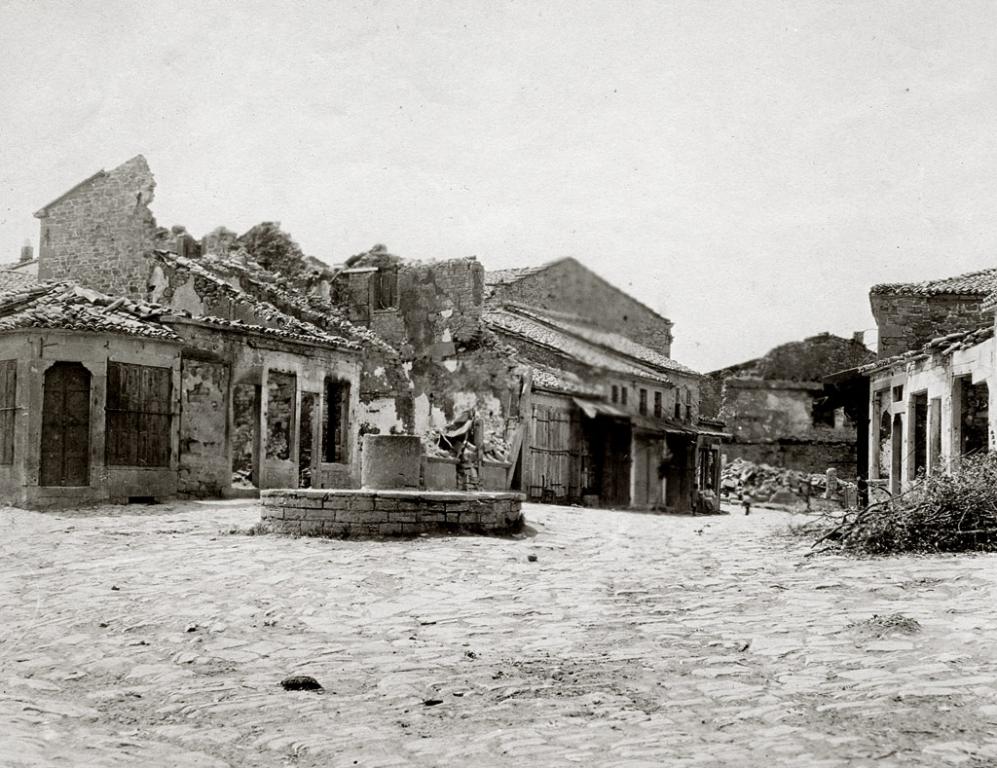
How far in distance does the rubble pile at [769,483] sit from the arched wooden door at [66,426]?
2514 cm

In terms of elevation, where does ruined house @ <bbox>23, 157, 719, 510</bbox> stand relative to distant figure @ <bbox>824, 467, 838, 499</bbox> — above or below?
above

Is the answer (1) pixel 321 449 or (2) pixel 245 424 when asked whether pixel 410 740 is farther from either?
(2) pixel 245 424

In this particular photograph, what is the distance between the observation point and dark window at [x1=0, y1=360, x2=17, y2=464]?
16.0 meters

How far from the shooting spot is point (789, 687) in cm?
592

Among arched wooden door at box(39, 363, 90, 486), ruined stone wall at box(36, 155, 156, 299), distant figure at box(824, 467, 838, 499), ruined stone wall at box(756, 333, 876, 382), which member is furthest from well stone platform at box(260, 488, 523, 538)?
ruined stone wall at box(756, 333, 876, 382)

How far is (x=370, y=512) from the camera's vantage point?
12086mm

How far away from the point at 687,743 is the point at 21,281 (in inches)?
1152

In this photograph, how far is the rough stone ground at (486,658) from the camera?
5141mm

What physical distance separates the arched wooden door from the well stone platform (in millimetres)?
5160

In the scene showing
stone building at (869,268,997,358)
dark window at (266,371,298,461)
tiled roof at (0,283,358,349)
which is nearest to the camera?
tiled roof at (0,283,358,349)

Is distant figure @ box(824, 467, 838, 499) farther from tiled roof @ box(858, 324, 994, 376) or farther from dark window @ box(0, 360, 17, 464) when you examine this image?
dark window @ box(0, 360, 17, 464)

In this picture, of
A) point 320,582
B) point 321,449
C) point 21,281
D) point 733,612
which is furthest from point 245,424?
point 733,612

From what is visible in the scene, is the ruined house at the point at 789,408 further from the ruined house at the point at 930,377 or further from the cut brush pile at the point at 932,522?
the cut brush pile at the point at 932,522

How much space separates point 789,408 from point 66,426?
31732mm
